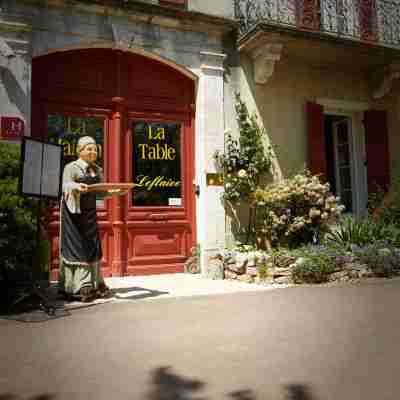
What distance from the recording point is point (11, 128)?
5.77 meters

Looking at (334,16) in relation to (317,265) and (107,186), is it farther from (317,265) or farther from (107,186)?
(107,186)

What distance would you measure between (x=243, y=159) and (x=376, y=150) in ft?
10.7

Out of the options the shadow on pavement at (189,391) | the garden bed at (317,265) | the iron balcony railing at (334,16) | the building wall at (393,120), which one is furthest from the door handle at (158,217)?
the building wall at (393,120)

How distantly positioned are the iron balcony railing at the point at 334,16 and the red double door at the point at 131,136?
1.89 metres

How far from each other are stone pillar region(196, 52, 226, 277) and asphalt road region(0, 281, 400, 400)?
2.58m

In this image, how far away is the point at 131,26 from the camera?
6.71 metres

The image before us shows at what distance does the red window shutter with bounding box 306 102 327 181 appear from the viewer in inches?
307

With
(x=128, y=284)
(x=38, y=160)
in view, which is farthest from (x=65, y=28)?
(x=128, y=284)

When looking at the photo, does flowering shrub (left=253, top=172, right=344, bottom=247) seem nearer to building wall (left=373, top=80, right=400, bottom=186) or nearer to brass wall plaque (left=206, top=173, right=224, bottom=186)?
brass wall plaque (left=206, top=173, right=224, bottom=186)

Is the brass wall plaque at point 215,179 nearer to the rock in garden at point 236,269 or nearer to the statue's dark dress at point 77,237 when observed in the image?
the rock in garden at point 236,269

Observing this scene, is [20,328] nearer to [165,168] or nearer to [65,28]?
[165,168]

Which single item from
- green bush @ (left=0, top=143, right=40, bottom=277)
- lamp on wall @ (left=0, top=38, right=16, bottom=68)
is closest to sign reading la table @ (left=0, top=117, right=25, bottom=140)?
lamp on wall @ (left=0, top=38, right=16, bottom=68)

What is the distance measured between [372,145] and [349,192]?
104 centimetres

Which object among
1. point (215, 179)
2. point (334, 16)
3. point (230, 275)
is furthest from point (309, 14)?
point (230, 275)
